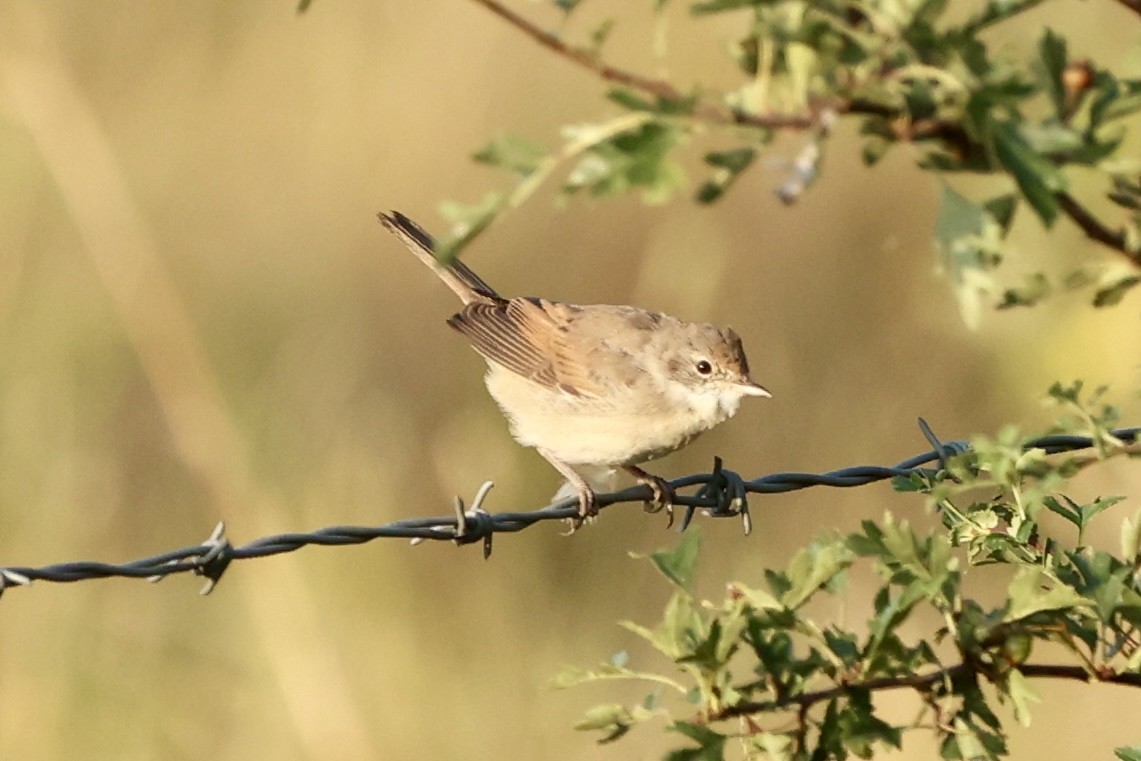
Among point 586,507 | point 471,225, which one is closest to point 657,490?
point 586,507

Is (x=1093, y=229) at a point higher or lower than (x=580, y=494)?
higher

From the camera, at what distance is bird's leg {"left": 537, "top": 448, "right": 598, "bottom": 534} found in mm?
5145

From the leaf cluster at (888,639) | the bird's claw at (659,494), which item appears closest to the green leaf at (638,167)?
the leaf cluster at (888,639)

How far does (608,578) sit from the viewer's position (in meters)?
7.05

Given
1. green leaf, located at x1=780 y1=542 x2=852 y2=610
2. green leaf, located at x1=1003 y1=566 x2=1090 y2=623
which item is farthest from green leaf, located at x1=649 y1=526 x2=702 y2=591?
green leaf, located at x1=1003 y1=566 x2=1090 y2=623

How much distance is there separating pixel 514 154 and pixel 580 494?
12.1ft

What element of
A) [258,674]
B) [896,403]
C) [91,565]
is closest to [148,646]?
[258,674]

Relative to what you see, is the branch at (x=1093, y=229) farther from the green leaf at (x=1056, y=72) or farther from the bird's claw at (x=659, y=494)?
the bird's claw at (x=659, y=494)

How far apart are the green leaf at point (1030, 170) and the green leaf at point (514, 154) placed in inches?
20.0

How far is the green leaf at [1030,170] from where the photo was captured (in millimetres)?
1643

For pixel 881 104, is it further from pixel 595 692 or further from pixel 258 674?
pixel 595 692

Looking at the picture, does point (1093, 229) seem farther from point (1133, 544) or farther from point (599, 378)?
point (599, 378)

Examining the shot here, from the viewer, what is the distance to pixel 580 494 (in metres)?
5.30

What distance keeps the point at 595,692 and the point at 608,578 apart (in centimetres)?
58
